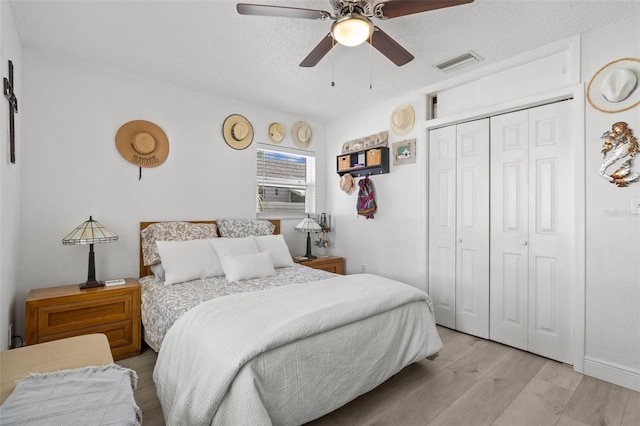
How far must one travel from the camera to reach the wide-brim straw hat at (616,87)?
2156 millimetres

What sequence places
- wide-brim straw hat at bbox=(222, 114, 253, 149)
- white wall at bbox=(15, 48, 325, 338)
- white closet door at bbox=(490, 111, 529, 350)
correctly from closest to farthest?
white wall at bbox=(15, 48, 325, 338)
white closet door at bbox=(490, 111, 529, 350)
wide-brim straw hat at bbox=(222, 114, 253, 149)

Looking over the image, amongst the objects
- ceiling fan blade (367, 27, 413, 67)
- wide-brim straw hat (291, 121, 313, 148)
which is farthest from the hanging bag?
ceiling fan blade (367, 27, 413, 67)

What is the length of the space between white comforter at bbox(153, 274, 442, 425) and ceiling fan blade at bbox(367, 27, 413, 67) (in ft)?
5.45

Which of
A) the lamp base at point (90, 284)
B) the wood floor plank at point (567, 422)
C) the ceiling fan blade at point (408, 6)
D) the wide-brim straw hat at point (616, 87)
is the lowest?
the wood floor plank at point (567, 422)

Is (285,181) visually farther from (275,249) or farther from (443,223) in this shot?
(443,223)

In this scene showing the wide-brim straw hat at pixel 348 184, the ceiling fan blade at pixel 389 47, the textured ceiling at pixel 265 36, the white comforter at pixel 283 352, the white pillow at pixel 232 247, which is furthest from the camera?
the wide-brim straw hat at pixel 348 184

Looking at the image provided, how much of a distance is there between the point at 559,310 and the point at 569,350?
306 mm

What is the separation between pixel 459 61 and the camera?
274 cm

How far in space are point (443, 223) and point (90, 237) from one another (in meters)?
3.30

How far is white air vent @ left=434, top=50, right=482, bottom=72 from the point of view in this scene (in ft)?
8.67

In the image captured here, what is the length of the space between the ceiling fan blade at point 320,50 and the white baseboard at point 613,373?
295 centimetres

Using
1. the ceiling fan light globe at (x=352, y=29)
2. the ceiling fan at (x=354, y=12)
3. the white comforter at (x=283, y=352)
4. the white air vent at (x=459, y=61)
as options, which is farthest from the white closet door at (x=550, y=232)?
the ceiling fan light globe at (x=352, y=29)

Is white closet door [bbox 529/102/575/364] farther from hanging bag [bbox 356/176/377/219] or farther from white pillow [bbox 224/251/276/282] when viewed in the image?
white pillow [bbox 224/251/276/282]

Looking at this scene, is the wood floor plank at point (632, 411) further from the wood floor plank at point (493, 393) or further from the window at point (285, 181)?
the window at point (285, 181)
